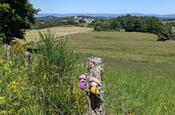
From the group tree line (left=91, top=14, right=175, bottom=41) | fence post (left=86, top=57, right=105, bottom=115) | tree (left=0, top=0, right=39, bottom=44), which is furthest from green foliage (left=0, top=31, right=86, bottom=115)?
tree line (left=91, top=14, right=175, bottom=41)

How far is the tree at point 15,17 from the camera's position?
41.2m

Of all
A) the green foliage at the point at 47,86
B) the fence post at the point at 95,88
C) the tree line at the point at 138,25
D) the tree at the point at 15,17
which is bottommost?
the tree line at the point at 138,25

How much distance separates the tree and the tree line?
228ft

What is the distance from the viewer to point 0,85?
8820mm

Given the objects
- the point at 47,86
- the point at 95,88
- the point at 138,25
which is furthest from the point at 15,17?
the point at 138,25

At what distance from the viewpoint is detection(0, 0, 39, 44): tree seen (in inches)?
1620

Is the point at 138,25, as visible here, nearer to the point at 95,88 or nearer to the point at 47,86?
the point at 47,86

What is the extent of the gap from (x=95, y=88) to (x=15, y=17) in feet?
124

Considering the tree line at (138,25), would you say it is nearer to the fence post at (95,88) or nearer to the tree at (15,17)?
the tree at (15,17)

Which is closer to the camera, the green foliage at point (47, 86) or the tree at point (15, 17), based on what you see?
the green foliage at point (47, 86)

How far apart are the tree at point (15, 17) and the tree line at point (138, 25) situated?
69.4 meters

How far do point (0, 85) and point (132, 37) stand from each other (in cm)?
9225

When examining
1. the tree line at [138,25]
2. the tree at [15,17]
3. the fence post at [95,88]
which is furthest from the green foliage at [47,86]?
the tree line at [138,25]

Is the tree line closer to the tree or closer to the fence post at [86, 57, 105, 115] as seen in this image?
the tree
